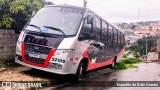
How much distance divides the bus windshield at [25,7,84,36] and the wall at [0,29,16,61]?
1.39m

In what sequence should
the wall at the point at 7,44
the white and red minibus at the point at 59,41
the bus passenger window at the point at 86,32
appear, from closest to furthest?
the white and red minibus at the point at 59,41 → the bus passenger window at the point at 86,32 → the wall at the point at 7,44

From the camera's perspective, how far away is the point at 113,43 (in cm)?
1505

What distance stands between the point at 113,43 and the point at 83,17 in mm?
6321

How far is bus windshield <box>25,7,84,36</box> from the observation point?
328 inches

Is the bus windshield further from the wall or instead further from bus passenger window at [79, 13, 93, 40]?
the wall

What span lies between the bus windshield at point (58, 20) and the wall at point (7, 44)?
1390 mm

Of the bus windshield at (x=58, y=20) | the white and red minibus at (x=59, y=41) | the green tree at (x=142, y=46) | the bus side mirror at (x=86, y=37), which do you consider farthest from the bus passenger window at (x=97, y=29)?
the green tree at (x=142, y=46)

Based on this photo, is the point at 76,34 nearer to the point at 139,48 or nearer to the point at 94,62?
the point at 94,62

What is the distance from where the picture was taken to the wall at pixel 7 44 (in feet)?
31.2

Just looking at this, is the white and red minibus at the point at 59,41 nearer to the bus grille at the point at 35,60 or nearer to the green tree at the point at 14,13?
the bus grille at the point at 35,60

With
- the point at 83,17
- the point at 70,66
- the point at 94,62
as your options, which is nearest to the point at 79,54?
the point at 70,66

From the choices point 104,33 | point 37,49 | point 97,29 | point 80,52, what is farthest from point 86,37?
point 104,33

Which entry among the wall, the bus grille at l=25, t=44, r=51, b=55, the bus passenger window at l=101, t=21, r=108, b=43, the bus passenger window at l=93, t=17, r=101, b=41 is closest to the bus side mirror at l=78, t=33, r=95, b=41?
the bus passenger window at l=93, t=17, r=101, b=41

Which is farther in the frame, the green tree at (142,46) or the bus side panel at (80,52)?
the green tree at (142,46)
